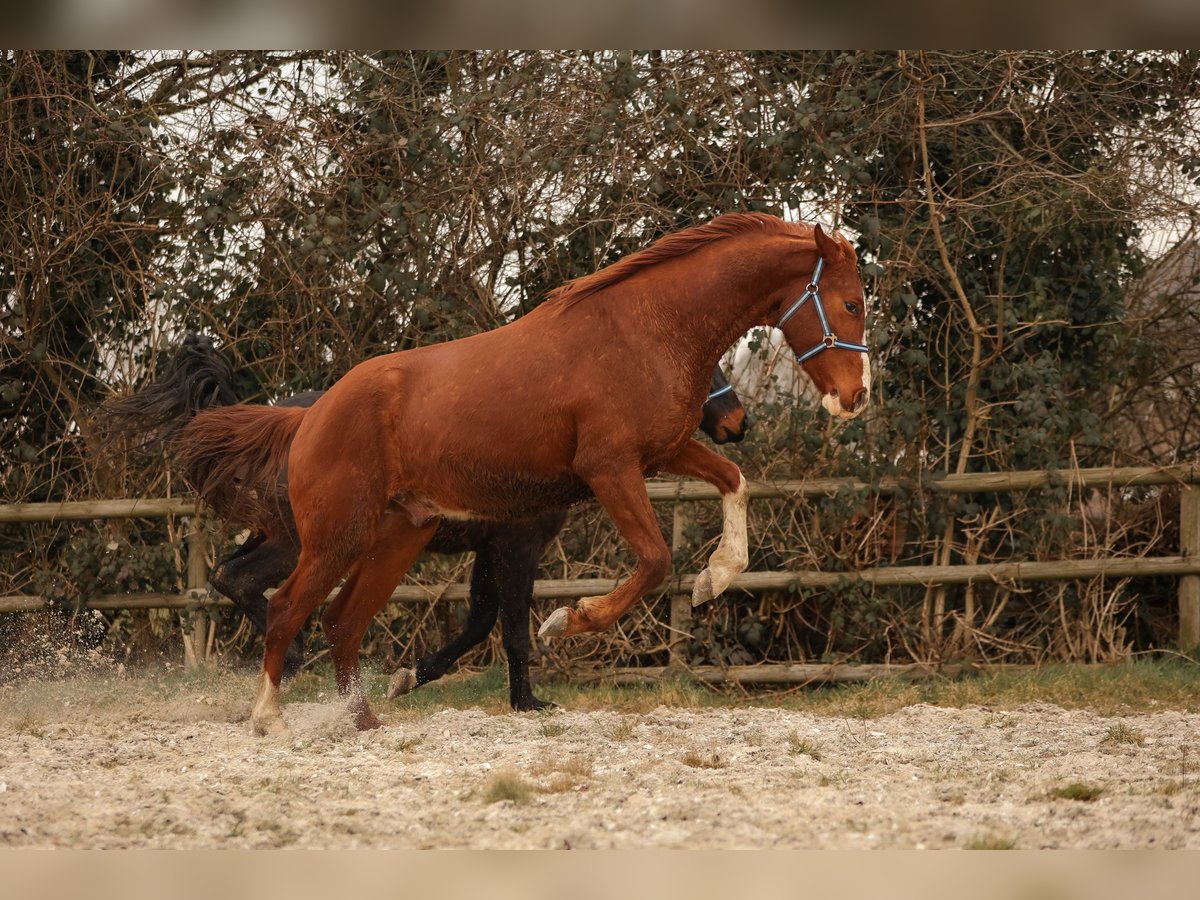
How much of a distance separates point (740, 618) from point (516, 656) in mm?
2090

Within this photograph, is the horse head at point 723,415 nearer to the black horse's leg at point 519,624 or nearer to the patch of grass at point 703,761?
the black horse's leg at point 519,624

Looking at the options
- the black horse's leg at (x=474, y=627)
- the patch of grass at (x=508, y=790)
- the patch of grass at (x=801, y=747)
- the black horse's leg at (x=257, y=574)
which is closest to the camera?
the patch of grass at (x=508, y=790)

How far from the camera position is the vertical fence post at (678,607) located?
27.1 ft

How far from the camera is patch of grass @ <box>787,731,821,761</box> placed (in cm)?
522

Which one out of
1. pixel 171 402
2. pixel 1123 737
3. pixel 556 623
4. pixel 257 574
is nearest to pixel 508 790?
pixel 556 623

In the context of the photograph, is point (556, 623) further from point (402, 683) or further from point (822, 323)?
point (402, 683)

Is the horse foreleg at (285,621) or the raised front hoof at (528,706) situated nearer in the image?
the horse foreleg at (285,621)

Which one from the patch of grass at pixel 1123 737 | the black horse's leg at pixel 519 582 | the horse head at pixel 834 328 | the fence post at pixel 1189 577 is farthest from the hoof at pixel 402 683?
the fence post at pixel 1189 577

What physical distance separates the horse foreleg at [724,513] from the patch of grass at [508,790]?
1369 mm

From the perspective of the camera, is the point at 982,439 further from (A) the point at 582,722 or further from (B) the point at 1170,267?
(A) the point at 582,722

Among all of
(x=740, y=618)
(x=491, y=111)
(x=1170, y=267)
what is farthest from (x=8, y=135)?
(x=1170, y=267)

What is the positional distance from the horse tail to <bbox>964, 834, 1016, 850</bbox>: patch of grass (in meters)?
4.02

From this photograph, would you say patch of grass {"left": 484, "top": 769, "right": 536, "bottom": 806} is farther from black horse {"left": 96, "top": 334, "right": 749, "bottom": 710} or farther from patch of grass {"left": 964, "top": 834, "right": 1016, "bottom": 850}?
black horse {"left": 96, "top": 334, "right": 749, "bottom": 710}

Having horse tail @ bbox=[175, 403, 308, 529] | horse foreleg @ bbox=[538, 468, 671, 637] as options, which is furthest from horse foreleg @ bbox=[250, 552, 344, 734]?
horse foreleg @ bbox=[538, 468, 671, 637]
